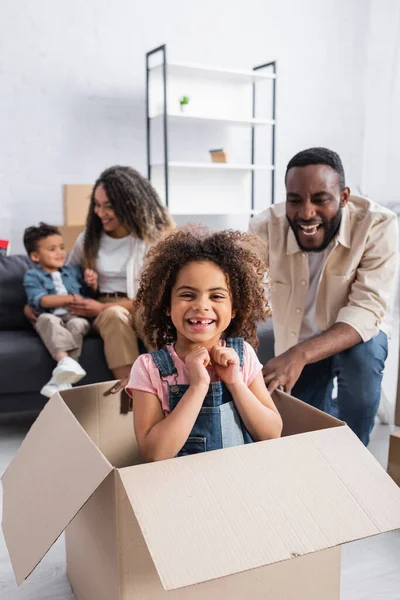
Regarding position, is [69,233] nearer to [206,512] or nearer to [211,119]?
[211,119]

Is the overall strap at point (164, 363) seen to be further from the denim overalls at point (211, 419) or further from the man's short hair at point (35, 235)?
→ the man's short hair at point (35, 235)

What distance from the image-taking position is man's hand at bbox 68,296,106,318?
2428 mm

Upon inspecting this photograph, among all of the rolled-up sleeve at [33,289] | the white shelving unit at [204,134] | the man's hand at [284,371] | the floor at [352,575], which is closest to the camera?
the floor at [352,575]

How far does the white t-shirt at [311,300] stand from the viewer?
1855 mm

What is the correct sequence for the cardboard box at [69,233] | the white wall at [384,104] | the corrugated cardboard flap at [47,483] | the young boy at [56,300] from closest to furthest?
the corrugated cardboard flap at [47,483], the young boy at [56,300], the cardboard box at [69,233], the white wall at [384,104]

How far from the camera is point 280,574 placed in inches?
39.2

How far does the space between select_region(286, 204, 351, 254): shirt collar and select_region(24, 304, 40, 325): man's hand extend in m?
1.09

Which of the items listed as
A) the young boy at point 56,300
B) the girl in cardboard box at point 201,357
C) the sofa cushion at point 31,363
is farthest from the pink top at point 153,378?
the sofa cushion at point 31,363

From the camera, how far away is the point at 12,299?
2.49 m

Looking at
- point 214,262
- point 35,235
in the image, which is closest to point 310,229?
point 214,262

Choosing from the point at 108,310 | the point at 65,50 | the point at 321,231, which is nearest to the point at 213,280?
the point at 321,231

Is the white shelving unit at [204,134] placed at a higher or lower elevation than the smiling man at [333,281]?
higher

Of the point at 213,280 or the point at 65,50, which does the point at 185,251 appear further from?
the point at 65,50

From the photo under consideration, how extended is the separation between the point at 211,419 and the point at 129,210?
1.49 meters
